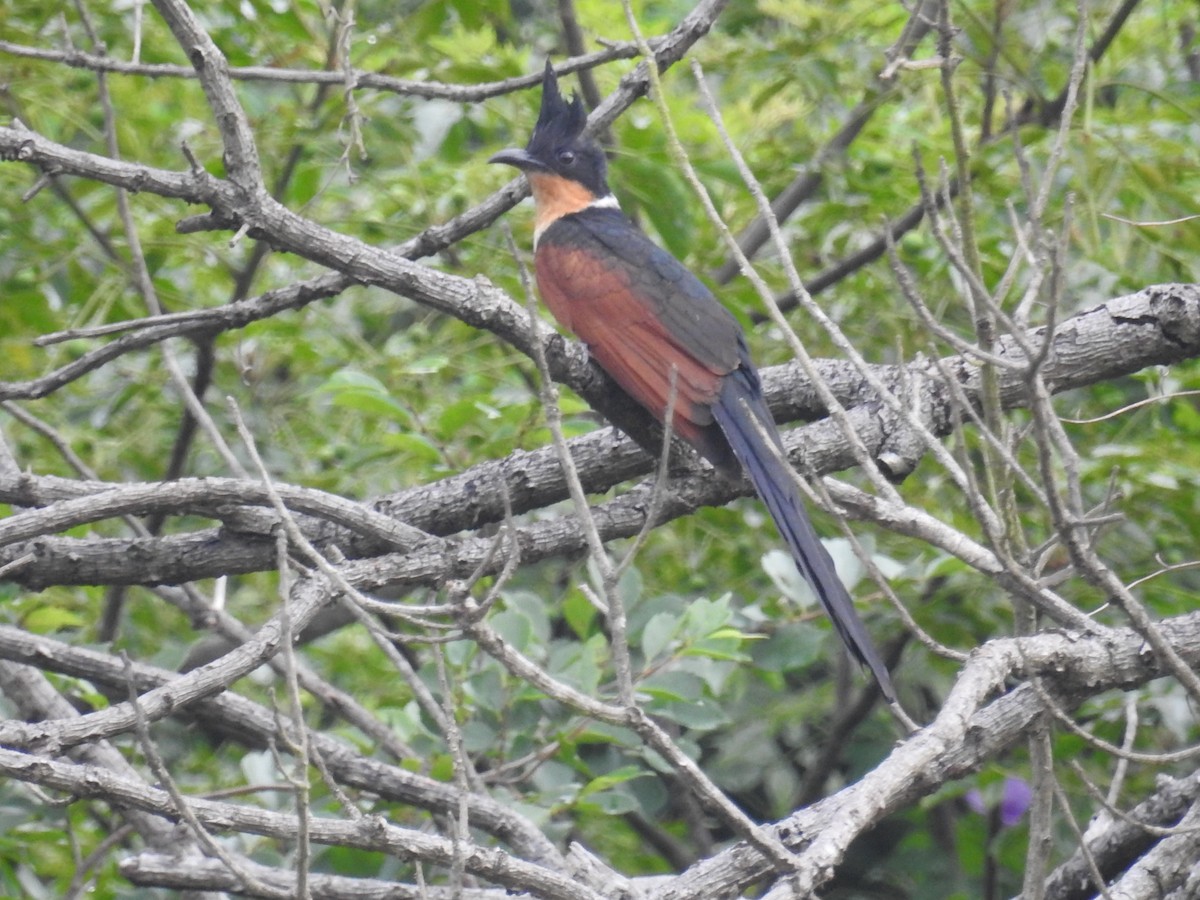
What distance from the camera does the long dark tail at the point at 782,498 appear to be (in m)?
Result: 2.64

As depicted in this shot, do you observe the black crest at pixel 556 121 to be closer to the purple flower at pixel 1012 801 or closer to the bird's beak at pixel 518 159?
the bird's beak at pixel 518 159

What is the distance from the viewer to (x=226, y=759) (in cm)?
535

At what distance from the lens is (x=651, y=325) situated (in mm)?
3738

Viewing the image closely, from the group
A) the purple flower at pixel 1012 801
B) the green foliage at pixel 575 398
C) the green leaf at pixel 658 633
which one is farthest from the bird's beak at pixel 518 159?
the purple flower at pixel 1012 801

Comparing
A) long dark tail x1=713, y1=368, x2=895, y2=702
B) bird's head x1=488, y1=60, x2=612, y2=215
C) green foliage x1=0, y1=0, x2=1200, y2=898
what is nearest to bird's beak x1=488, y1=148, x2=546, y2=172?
bird's head x1=488, y1=60, x2=612, y2=215

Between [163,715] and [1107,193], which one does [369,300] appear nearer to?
[1107,193]

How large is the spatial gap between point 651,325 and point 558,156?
1034 millimetres

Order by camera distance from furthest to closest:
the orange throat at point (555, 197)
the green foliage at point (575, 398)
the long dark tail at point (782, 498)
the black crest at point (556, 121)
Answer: the orange throat at point (555, 197), the black crest at point (556, 121), the green foliage at point (575, 398), the long dark tail at point (782, 498)

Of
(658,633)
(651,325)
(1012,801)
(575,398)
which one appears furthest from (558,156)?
(1012,801)

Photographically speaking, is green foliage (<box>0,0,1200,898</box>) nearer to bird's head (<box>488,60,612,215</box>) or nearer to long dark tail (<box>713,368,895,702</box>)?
bird's head (<box>488,60,612,215</box>)

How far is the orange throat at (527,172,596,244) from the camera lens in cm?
450

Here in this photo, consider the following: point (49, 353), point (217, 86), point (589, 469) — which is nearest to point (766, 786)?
point (589, 469)

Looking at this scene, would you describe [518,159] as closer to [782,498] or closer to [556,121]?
[556,121]

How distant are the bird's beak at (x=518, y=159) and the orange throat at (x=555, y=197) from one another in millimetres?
33
